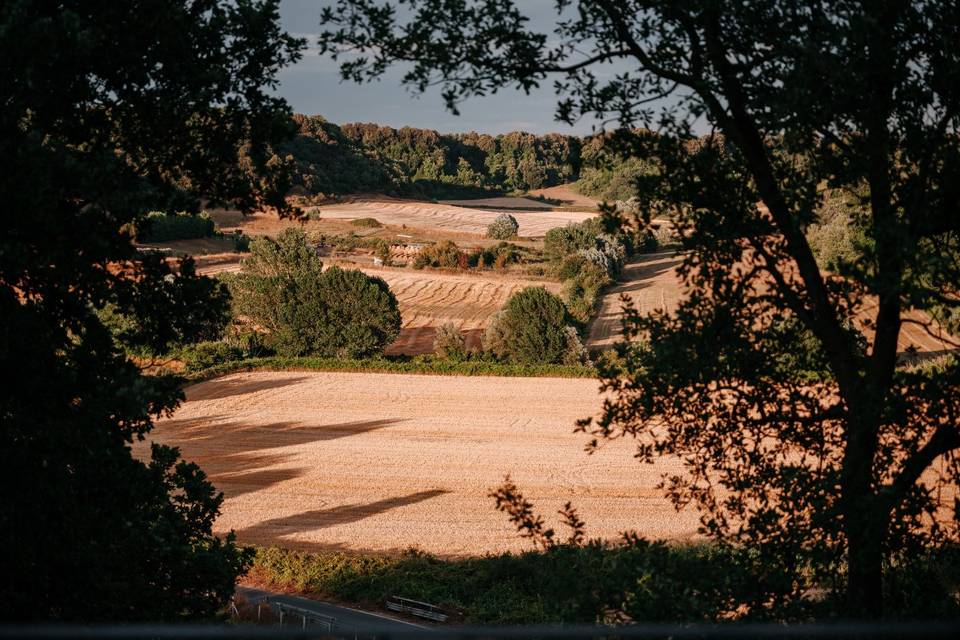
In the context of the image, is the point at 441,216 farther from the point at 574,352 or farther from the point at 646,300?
the point at 574,352

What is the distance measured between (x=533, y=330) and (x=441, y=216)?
65.8 metres

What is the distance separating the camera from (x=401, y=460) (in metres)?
34.2

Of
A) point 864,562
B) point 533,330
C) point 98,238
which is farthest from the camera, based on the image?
point 533,330

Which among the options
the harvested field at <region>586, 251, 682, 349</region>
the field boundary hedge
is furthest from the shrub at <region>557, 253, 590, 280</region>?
the field boundary hedge

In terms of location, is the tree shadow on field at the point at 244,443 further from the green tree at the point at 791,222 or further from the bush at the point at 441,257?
the bush at the point at 441,257

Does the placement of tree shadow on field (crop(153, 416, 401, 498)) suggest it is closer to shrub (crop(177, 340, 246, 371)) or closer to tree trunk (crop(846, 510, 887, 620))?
shrub (crop(177, 340, 246, 371))

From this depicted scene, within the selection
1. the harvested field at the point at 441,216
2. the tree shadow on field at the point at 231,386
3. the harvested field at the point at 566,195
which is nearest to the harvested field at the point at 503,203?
the harvested field at the point at 566,195

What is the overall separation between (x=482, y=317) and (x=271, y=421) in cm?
2215

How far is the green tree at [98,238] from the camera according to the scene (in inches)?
276

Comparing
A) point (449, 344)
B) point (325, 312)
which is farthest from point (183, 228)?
point (449, 344)

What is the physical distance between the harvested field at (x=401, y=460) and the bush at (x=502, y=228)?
51673mm

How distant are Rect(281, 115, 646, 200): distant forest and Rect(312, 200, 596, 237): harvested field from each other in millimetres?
5113

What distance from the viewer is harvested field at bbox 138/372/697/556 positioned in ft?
88.0

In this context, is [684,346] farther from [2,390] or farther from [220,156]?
[2,390]
